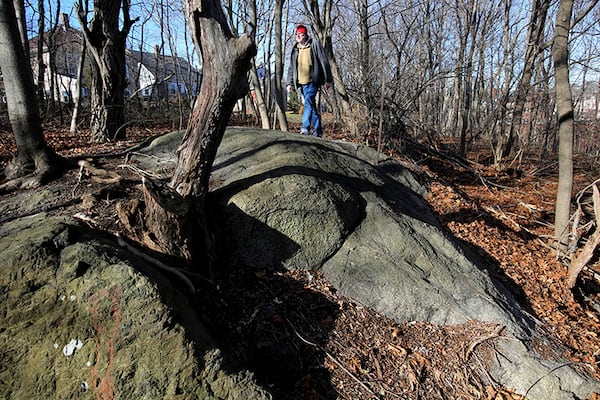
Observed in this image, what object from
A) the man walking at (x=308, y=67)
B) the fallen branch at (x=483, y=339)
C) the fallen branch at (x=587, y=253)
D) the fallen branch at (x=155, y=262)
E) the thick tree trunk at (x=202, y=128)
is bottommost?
the fallen branch at (x=483, y=339)

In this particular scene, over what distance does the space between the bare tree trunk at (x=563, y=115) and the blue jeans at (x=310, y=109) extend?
150 inches

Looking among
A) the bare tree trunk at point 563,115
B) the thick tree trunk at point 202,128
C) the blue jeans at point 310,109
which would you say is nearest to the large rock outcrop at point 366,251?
the thick tree trunk at point 202,128

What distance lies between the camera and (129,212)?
10.3 ft

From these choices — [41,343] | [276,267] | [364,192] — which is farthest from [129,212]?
[364,192]

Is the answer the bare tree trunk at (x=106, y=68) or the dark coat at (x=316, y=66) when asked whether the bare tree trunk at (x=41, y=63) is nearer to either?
the bare tree trunk at (x=106, y=68)

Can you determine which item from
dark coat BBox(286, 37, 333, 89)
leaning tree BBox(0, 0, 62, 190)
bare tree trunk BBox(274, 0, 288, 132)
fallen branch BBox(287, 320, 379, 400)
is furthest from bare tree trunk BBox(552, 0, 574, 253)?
leaning tree BBox(0, 0, 62, 190)

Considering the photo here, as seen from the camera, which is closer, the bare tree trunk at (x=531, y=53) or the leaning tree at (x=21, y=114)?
the leaning tree at (x=21, y=114)

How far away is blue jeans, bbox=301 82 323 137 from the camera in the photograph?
6992 millimetres

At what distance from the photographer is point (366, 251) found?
412 centimetres

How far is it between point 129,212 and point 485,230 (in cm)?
545

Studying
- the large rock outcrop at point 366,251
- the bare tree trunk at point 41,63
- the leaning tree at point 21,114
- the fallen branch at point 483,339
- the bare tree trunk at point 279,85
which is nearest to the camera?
the fallen branch at point 483,339

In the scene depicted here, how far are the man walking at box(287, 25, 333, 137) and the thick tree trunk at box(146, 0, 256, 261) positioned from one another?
3693 mm

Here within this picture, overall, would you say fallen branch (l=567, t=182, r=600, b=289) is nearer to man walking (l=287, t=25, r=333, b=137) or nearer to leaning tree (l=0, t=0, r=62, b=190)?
man walking (l=287, t=25, r=333, b=137)

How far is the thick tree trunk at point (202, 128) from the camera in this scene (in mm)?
3098
